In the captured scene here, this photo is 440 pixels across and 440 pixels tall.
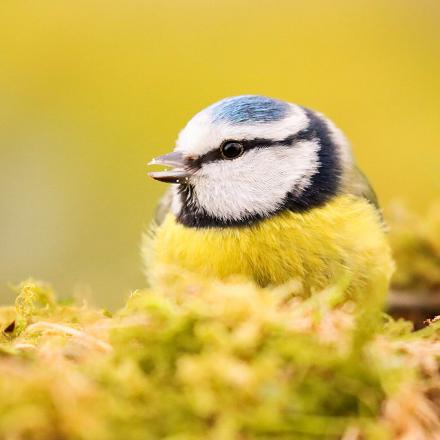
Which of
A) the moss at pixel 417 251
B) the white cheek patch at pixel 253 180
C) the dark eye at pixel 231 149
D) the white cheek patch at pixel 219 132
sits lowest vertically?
the moss at pixel 417 251

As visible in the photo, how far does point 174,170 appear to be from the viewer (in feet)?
4.83

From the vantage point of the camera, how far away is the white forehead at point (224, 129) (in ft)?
4.84

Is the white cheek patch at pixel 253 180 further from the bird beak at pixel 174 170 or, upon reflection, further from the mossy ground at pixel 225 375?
the mossy ground at pixel 225 375

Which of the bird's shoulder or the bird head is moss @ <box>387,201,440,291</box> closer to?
the bird's shoulder

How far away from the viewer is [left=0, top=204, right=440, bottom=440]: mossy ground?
654 millimetres

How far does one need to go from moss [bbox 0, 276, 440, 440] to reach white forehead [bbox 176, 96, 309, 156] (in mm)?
679

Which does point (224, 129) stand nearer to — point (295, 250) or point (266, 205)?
point (266, 205)

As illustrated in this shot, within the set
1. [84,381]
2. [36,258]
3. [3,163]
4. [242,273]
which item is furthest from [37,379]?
[3,163]

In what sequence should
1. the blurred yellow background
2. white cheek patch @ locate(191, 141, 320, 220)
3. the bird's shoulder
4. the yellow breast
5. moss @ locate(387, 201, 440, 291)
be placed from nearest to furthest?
1. the yellow breast
2. white cheek patch @ locate(191, 141, 320, 220)
3. the bird's shoulder
4. moss @ locate(387, 201, 440, 291)
5. the blurred yellow background

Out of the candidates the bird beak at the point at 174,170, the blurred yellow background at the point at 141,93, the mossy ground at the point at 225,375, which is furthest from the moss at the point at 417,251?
the blurred yellow background at the point at 141,93

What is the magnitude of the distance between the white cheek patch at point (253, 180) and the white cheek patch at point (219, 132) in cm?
3

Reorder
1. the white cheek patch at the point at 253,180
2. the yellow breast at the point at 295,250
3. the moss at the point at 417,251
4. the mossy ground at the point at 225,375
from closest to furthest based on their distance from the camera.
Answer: the mossy ground at the point at 225,375
the yellow breast at the point at 295,250
the white cheek patch at the point at 253,180
the moss at the point at 417,251

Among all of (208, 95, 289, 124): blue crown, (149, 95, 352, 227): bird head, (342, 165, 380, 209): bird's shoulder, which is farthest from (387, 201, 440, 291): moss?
(208, 95, 289, 124): blue crown

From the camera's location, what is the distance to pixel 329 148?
61.3 inches
